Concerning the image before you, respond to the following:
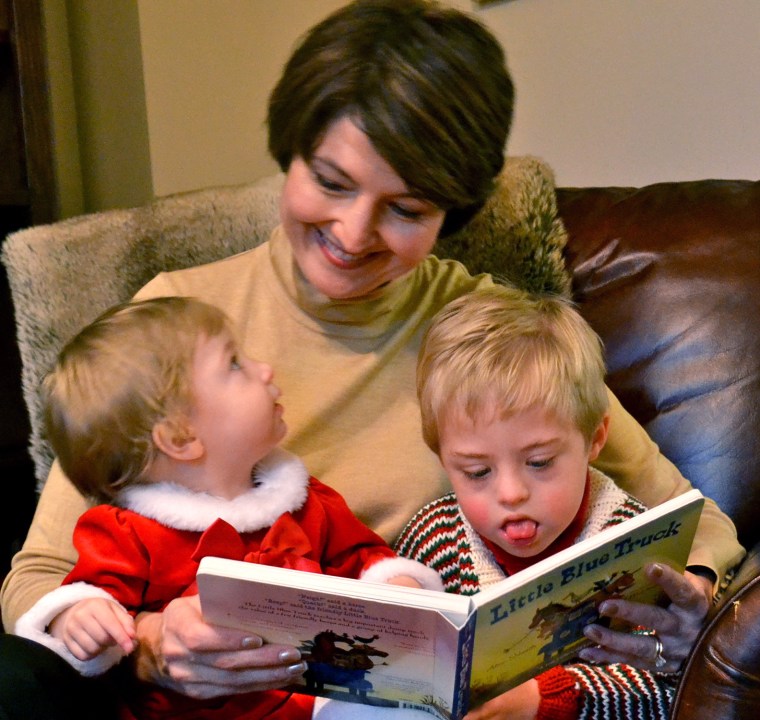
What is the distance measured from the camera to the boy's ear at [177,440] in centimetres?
101

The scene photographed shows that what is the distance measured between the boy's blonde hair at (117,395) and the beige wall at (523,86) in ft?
4.29

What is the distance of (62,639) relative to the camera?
958mm

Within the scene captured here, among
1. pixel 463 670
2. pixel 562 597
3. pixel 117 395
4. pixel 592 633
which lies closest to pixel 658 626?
pixel 592 633

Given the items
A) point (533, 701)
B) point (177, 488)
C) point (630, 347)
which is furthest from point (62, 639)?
point (630, 347)

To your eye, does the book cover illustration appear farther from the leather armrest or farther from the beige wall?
the beige wall

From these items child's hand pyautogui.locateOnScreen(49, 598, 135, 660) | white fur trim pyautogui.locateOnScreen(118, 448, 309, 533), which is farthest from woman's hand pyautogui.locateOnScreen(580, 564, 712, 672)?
child's hand pyautogui.locateOnScreen(49, 598, 135, 660)

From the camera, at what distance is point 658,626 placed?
0.97 meters

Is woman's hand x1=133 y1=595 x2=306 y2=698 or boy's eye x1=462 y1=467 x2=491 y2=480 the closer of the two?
woman's hand x1=133 y1=595 x2=306 y2=698

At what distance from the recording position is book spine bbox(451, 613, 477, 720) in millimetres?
749

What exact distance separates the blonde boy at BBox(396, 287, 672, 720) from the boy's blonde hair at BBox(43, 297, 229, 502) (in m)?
0.34

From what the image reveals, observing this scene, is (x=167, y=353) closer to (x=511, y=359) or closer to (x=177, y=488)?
(x=177, y=488)

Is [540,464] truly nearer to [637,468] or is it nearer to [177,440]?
[637,468]

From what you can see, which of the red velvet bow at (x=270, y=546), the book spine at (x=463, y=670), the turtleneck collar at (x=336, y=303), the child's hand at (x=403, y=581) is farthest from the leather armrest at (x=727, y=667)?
the turtleneck collar at (x=336, y=303)

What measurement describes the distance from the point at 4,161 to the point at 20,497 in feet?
3.13
